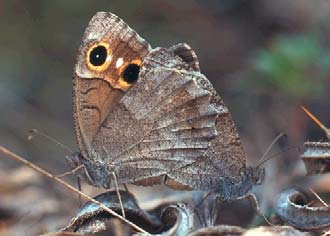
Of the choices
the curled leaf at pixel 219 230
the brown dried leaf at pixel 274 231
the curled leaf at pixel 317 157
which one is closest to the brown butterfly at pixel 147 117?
the curled leaf at pixel 317 157

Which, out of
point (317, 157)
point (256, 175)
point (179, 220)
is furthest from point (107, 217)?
point (317, 157)

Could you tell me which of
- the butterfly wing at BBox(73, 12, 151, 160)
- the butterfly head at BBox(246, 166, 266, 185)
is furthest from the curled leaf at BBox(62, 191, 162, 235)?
the butterfly head at BBox(246, 166, 266, 185)

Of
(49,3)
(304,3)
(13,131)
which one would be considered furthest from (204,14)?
(13,131)

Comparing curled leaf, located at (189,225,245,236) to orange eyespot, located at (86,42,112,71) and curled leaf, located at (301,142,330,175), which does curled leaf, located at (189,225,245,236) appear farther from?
orange eyespot, located at (86,42,112,71)

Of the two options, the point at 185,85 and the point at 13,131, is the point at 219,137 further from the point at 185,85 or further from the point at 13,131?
the point at 13,131

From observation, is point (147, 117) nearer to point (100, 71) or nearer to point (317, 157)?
point (100, 71)
